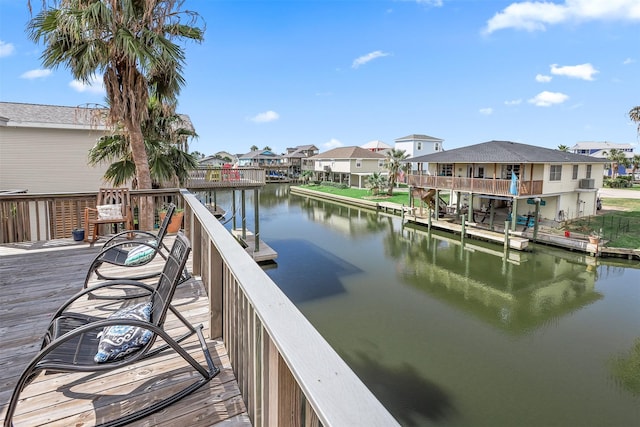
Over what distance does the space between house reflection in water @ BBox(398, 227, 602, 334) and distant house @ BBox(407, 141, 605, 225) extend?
3.95 m

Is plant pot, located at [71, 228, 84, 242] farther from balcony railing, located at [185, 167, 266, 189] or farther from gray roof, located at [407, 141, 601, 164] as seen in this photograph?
gray roof, located at [407, 141, 601, 164]

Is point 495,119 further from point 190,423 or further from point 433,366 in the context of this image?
point 190,423

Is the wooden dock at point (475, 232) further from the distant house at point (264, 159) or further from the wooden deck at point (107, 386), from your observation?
the distant house at point (264, 159)

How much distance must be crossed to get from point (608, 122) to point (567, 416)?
3852 inches

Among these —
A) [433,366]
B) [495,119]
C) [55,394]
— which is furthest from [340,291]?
[495,119]

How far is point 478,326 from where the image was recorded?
11.3 meters

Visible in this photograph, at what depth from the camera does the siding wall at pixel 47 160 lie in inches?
445

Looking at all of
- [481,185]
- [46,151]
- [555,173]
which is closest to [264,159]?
[481,185]

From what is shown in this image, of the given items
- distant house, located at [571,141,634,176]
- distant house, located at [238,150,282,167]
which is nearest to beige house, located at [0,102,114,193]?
distant house, located at [238,150,282,167]

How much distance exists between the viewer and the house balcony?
2.89ft

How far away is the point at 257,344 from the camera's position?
1621 mm

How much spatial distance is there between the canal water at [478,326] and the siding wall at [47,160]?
324 inches

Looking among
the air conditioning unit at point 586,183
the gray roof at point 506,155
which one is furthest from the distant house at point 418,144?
the air conditioning unit at point 586,183

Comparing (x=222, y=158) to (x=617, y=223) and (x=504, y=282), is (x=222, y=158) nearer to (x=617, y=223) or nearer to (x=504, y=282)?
(x=617, y=223)
